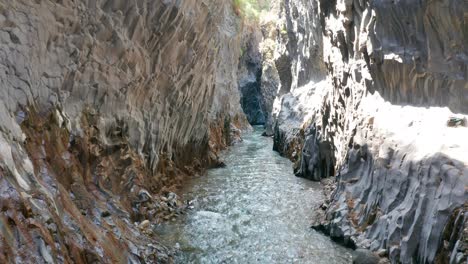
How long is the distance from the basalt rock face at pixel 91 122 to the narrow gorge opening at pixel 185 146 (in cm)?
4

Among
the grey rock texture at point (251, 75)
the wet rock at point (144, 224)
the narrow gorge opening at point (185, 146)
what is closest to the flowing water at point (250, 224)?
the narrow gorge opening at point (185, 146)

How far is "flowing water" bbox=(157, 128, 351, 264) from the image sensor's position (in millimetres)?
10414

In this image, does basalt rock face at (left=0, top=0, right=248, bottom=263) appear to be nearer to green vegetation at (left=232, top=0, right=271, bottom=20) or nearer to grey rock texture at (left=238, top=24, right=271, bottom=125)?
green vegetation at (left=232, top=0, right=271, bottom=20)

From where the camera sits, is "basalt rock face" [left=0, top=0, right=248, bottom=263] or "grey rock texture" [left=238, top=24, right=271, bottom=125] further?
"grey rock texture" [left=238, top=24, right=271, bottom=125]

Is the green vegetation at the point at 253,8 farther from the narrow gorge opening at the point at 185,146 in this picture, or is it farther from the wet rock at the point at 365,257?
the wet rock at the point at 365,257

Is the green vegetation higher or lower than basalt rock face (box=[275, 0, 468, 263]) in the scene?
higher

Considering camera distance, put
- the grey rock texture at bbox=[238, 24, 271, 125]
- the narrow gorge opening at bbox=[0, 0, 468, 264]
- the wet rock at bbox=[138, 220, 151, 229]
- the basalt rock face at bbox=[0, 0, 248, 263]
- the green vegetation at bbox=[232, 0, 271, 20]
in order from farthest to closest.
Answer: the grey rock texture at bbox=[238, 24, 271, 125], the green vegetation at bbox=[232, 0, 271, 20], the wet rock at bbox=[138, 220, 151, 229], the narrow gorge opening at bbox=[0, 0, 468, 264], the basalt rock face at bbox=[0, 0, 248, 263]

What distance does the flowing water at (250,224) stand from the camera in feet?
34.2

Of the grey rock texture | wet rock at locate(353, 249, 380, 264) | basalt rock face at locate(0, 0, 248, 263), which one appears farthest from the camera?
the grey rock texture

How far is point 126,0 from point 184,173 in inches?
349

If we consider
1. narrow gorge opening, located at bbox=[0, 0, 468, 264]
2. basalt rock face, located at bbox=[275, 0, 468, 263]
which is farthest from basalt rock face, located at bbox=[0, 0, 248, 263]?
basalt rock face, located at bbox=[275, 0, 468, 263]

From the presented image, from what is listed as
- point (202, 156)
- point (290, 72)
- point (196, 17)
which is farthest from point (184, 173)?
point (290, 72)

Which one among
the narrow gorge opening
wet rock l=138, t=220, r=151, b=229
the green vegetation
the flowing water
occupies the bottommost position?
the flowing water

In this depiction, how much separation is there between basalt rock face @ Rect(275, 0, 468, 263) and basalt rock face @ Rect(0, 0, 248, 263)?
221 inches
